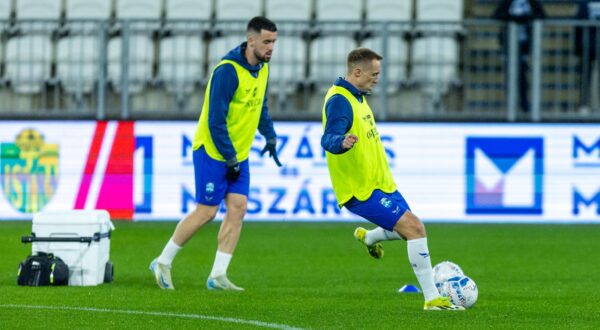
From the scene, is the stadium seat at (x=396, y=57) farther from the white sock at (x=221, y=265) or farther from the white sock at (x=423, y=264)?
the white sock at (x=423, y=264)

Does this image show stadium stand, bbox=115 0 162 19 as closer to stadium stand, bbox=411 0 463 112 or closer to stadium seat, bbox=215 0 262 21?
stadium seat, bbox=215 0 262 21

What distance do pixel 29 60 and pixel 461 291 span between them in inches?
449

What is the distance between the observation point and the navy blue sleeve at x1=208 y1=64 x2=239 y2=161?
11.2m

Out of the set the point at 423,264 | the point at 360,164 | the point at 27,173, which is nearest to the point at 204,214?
the point at 360,164

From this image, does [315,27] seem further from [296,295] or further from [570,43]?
[296,295]

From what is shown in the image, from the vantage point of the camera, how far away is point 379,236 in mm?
10656

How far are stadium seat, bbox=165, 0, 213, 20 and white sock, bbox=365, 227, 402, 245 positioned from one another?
11091 mm

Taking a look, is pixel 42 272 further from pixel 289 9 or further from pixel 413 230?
pixel 289 9

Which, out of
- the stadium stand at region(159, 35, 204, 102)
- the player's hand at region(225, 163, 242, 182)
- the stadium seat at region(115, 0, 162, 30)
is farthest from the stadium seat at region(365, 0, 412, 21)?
the player's hand at region(225, 163, 242, 182)

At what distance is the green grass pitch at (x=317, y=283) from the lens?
9156mm

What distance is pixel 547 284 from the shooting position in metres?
11.9

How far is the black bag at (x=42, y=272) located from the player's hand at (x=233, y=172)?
1.51 m

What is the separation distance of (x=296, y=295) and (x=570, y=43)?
10.0m

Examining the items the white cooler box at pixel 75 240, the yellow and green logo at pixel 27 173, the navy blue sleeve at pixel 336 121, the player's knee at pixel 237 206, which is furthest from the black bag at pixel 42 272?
the yellow and green logo at pixel 27 173
